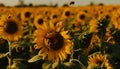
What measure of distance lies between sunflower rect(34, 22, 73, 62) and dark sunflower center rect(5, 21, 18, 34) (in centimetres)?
163

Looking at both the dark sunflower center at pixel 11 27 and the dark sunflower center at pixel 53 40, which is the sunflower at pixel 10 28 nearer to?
the dark sunflower center at pixel 11 27

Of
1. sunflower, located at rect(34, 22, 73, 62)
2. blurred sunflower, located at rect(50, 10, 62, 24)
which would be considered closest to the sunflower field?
sunflower, located at rect(34, 22, 73, 62)

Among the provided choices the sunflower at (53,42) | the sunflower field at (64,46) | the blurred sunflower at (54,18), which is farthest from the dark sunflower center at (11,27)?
the blurred sunflower at (54,18)

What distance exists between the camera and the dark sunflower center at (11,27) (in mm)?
7056

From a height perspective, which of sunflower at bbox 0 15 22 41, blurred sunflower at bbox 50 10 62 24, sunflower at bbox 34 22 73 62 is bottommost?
blurred sunflower at bbox 50 10 62 24

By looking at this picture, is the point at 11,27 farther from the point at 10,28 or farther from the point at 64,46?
the point at 64,46

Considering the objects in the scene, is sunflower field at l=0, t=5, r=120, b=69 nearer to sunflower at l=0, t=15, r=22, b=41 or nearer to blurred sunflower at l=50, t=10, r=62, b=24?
sunflower at l=0, t=15, r=22, b=41

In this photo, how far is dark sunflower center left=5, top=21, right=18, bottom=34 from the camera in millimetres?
7056

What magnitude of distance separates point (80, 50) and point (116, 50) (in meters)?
0.58

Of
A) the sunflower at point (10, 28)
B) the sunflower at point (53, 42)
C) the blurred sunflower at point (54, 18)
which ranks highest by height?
the sunflower at point (53, 42)

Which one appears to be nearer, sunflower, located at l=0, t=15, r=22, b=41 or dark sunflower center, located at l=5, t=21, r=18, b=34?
sunflower, located at l=0, t=15, r=22, b=41

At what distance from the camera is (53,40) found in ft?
17.9

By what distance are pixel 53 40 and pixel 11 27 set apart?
1.90m

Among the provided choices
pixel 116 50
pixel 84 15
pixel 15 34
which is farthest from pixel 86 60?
pixel 84 15
